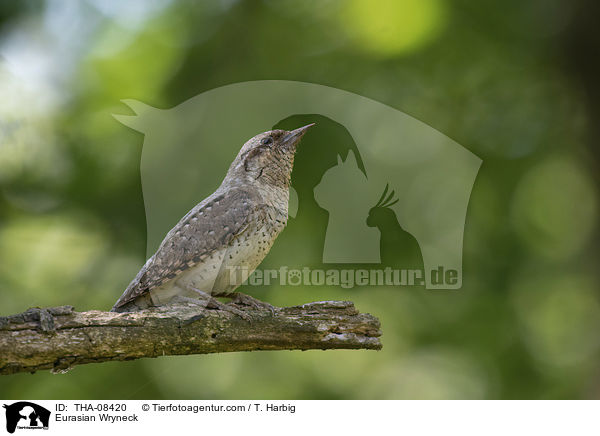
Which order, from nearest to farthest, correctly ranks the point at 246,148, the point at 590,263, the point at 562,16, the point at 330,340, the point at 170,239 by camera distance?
1. the point at 330,340
2. the point at 170,239
3. the point at 246,148
4. the point at 590,263
5. the point at 562,16

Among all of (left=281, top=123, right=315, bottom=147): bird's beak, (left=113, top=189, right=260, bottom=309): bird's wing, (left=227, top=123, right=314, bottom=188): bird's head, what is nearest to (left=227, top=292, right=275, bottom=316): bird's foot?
(left=113, top=189, right=260, bottom=309): bird's wing

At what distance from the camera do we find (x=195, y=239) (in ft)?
11.8

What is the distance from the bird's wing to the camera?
11.6ft

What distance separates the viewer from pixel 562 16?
20.2 ft

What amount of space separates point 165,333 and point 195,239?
68 cm

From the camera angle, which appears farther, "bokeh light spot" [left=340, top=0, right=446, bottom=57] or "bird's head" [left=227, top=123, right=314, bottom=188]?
"bokeh light spot" [left=340, top=0, right=446, bottom=57]

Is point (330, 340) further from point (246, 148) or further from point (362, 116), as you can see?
point (362, 116)

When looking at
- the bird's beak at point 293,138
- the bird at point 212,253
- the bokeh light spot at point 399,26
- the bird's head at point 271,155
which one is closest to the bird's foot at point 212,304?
the bird at point 212,253

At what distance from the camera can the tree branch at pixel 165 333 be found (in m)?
2.90

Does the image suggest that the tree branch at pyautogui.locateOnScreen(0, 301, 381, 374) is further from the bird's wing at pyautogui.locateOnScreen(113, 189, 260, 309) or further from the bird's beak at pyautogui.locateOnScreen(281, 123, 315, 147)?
the bird's beak at pyautogui.locateOnScreen(281, 123, 315, 147)

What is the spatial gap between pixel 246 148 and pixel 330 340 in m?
1.50

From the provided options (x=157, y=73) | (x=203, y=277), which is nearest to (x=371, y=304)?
(x=203, y=277)

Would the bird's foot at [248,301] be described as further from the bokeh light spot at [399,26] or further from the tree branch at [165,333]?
the bokeh light spot at [399,26]

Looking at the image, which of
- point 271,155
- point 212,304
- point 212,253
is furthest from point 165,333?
point 271,155
